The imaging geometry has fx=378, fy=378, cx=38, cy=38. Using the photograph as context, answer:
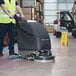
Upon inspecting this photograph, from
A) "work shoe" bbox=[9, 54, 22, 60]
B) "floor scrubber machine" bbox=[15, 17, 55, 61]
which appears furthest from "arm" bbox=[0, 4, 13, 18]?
"work shoe" bbox=[9, 54, 22, 60]

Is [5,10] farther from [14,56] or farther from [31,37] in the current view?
[14,56]

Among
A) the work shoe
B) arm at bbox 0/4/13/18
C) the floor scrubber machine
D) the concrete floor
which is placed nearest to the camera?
the concrete floor

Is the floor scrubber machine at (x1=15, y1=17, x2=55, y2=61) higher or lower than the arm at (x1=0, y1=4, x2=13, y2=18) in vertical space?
lower

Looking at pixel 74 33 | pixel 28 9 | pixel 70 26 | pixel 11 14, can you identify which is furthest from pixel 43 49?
pixel 70 26

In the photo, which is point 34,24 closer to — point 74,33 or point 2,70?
point 2,70

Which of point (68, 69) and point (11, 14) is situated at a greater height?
point (11, 14)

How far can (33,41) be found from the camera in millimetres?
9531

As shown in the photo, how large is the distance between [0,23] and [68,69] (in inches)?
103

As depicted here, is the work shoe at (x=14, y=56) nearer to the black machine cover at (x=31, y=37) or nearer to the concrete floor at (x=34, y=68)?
the concrete floor at (x=34, y=68)

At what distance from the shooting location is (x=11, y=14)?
961 cm

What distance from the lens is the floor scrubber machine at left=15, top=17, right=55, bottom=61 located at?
9461mm

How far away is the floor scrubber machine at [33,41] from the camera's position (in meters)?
9.46

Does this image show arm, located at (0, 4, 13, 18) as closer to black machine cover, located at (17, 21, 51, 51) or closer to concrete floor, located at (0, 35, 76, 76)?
black machine cover, located at (17, 21, 51, 51)

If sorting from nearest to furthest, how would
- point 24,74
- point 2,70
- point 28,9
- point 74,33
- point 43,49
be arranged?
point 24,74 → point 2,70 → point 43,49 → point 28,9 → point 74,33
